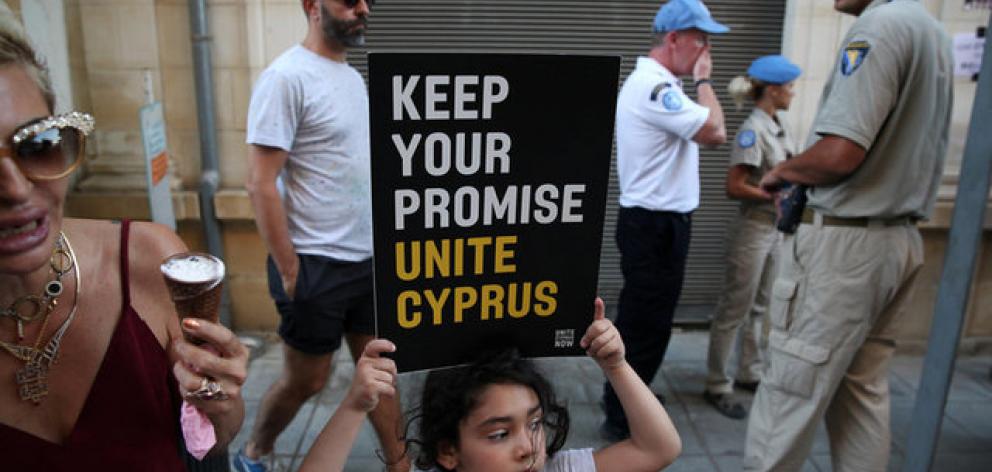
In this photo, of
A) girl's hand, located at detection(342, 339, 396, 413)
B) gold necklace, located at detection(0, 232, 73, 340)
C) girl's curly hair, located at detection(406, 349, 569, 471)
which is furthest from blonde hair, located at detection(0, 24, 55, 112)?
girl's curly hair, located at detection(406, 349, 569, 471)

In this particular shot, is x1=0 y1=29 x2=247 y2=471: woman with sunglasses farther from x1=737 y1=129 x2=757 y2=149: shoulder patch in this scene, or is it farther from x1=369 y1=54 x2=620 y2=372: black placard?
x1=737 y1=129 x2=757 y2=149: shoulder patch

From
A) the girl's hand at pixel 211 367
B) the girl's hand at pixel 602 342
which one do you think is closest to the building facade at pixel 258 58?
the girl's hand at pixel 602 342

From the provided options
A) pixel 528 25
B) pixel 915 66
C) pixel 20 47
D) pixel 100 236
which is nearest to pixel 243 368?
pixel 100 236

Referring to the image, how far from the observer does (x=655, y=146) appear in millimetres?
3551

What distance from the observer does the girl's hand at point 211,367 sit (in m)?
1.20

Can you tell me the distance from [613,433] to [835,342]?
1348 mm

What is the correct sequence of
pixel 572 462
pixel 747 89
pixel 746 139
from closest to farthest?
pixel 572 462 → pixel 746 139 → pixel 747 89

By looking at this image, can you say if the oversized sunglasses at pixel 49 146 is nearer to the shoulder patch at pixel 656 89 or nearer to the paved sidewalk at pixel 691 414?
the paved sidewalk at pixel 691 414

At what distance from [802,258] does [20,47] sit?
265 centimetres

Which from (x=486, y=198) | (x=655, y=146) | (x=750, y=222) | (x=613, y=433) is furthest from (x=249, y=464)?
(x=750, y=222)

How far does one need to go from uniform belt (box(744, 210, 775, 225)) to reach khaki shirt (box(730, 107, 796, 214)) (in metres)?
0.02

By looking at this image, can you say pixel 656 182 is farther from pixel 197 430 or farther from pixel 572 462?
pixel 197 430

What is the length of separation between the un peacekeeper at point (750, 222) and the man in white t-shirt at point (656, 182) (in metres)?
0.56

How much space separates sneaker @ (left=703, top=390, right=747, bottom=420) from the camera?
13.6 ft
